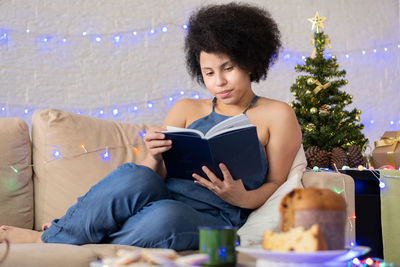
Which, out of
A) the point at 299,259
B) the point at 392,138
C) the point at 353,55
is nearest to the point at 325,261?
the point at 299,259

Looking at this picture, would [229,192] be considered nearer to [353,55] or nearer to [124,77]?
[124,77]

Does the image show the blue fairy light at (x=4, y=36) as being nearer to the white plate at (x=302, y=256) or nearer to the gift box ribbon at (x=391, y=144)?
the gift box ribbon at (x=391, y=144)

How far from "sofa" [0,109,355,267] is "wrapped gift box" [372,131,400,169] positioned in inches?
28.8

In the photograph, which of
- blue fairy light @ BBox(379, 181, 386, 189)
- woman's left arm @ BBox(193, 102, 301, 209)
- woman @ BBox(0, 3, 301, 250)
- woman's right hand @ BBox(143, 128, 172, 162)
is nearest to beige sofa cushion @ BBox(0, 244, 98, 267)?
woman @ BBox(0, 3, 301, 250)

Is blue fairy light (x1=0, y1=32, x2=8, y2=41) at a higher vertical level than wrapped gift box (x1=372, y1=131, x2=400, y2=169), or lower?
higher

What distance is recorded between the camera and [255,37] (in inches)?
72.6

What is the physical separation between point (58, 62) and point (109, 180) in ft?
4.89

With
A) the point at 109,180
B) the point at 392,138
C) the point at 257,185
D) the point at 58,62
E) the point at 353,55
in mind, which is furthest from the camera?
the point at 353,55

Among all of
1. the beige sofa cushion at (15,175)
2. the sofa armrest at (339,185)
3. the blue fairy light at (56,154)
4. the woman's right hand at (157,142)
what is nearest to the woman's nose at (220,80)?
the woman's right hand at (157,142)

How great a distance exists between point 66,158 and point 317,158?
1.20 m

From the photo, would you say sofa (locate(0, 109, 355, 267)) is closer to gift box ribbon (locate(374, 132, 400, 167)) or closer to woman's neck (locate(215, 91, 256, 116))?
woman's neck (locate(215, 91, 256, 116))

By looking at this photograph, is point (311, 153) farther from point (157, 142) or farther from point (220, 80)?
→ point (157, 142)

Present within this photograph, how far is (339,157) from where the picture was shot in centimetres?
232

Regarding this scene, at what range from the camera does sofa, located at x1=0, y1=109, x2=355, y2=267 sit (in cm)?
169
